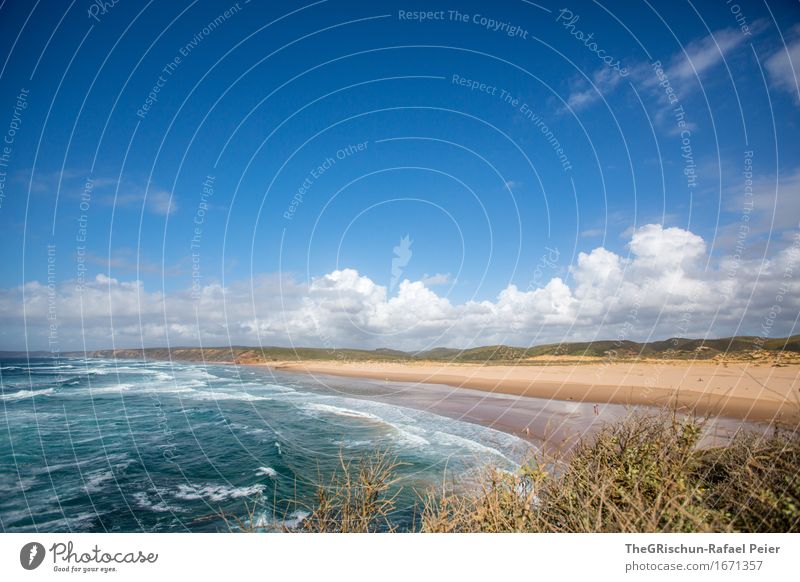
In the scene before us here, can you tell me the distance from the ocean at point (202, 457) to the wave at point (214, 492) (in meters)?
0.05

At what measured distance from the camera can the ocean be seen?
8.18m

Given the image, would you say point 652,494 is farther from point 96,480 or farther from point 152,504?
point 96,480

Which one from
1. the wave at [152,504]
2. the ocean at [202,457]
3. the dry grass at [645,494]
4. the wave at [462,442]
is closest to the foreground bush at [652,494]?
the dry grass at [645,494]

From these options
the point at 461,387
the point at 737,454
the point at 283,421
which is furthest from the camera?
the point at 461,387

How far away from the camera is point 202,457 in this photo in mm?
12664

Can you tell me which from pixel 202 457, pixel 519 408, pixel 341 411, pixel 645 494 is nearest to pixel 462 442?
pixel 519 408

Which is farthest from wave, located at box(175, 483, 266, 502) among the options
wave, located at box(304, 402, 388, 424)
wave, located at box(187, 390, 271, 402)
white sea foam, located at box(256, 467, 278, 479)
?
wave, located at box(187, 390, 271, 402)

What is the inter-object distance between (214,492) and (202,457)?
3.88 meters
